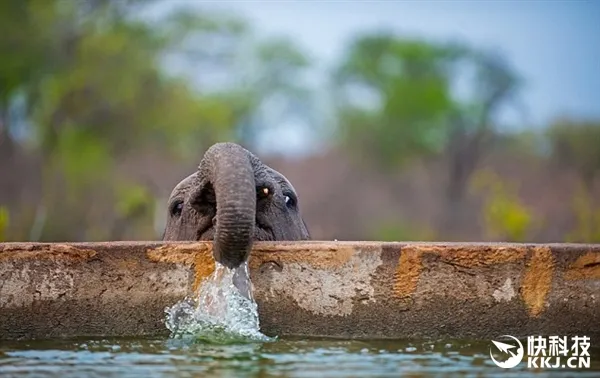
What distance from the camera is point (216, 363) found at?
22.9 ft

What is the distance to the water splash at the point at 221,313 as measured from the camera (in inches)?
316

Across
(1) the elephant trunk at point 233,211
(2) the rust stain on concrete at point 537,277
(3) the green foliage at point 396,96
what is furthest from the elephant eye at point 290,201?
(3) the green foliage at point 396,96

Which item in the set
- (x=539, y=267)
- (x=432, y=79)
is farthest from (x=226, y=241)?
(x=432, y=79)

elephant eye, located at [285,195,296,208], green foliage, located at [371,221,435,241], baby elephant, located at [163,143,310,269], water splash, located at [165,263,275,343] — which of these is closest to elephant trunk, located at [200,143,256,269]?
baby elephant, located at [163,143,310,269]

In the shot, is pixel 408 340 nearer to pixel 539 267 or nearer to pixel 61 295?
pixel 539 267

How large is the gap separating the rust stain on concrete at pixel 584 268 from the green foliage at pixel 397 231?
3211 centimetres

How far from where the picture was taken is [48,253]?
325 inches

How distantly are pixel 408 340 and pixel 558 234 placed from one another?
30382mm

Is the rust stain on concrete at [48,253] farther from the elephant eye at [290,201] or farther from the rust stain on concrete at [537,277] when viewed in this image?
the rust stain on concrete at [537,277]

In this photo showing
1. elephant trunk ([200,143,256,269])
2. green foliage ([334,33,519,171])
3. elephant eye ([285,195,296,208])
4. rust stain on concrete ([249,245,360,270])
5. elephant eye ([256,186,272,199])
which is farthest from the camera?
green foliage ([334,33,519,171])

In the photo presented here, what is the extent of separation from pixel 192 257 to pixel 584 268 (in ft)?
7.93

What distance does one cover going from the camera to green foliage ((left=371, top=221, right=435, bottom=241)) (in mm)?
42719

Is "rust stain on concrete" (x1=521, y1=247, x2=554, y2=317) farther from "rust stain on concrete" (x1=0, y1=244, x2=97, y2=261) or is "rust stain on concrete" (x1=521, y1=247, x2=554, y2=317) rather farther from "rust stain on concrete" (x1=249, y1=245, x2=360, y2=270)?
"rust stain on concrete" (x1=0, y1=244, x2=97, y2=261)

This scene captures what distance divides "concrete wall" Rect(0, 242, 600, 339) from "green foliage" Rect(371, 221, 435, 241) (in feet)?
106
